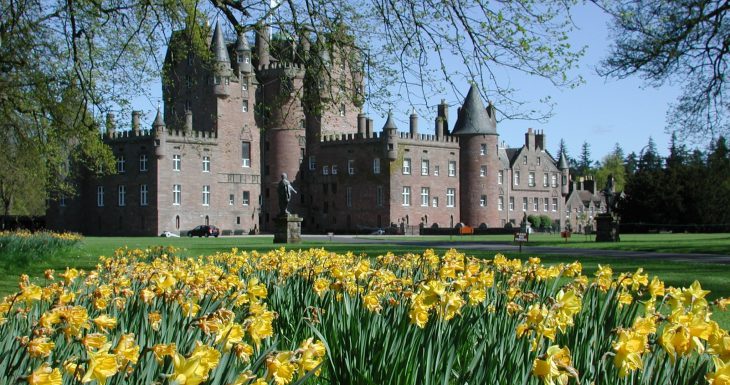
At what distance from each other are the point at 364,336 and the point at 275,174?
7575 cm

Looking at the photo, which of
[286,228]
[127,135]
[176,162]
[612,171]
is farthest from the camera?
[612,171]

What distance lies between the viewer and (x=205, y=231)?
210ft

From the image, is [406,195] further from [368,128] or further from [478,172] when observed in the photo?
[478,172]

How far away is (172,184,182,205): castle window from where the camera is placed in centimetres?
6894

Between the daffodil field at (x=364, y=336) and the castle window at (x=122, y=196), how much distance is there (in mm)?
65431

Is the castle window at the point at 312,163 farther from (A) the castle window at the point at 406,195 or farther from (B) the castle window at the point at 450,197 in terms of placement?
(B) the castle window at the point at 450,197

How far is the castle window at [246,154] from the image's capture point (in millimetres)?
76062

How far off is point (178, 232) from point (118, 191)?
266 inches

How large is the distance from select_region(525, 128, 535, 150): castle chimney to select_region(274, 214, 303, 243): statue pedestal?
59.9 m

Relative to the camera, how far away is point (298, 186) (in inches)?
3187

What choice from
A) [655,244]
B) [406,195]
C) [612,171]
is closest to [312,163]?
[406,195]

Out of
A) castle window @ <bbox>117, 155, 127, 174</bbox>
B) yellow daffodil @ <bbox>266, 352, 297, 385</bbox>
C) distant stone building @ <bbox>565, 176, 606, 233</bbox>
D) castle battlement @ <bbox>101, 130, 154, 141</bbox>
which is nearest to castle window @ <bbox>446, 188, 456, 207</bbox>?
distant stone building @ <bbox>565, 176, 606, 233</bbox>

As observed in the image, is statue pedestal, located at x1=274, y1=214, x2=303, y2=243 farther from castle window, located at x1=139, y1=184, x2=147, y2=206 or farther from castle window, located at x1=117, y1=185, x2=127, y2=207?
castle window, located at x1=117, y1=185, x2=127, y2=207

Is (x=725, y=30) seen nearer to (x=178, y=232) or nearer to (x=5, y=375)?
(x=5, y=375)
